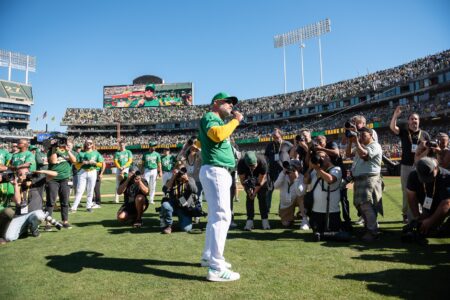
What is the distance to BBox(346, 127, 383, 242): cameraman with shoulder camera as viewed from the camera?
507cm

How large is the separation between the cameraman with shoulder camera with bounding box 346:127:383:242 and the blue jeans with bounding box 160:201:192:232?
3391mm

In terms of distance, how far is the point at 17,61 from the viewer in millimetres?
74688

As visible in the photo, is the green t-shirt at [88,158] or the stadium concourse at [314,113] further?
the stadium concourse at [314,113]

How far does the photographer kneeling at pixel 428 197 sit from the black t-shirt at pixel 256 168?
280 centimetres

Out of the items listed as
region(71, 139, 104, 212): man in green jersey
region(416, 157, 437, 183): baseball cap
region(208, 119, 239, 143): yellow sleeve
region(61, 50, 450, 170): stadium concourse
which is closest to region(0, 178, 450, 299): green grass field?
region(416, 157, 437, 183): baseball cap

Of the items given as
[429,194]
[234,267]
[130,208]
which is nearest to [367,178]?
[429,194]

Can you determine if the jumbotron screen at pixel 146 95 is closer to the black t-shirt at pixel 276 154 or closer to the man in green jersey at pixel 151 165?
the man in green jersey at pixel 151 165

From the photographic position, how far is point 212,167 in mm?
3586

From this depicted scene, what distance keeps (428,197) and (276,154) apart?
3.88 m

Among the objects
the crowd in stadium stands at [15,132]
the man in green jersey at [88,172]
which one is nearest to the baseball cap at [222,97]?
the man in green jersey at [88,172]

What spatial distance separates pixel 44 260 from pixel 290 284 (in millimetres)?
3585

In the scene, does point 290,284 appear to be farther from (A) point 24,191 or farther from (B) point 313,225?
(A) point 24,191

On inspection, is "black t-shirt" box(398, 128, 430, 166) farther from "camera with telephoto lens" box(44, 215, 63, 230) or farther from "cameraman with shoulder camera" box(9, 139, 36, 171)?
"cameraman with shoulder camera" box(9, 139, 36, 171)

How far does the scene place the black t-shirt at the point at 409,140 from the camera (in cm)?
588
